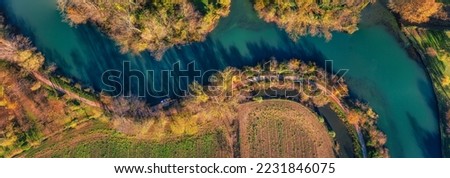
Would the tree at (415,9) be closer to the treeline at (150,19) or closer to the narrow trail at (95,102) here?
the narrow trail at (95,102)

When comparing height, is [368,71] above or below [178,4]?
below

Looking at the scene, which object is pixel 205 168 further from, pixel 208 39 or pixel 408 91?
pixel 408 91

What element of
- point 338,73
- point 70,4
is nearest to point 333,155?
point 338,73

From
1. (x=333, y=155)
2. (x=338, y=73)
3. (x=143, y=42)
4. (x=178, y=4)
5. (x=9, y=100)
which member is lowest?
(x=333, y=155)

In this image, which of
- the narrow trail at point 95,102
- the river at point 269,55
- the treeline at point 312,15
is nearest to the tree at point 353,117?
the narrow trail at point 95,102

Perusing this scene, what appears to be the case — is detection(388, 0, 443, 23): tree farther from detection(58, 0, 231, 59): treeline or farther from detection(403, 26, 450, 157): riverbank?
detection(58, 0, 231, 59): treeline

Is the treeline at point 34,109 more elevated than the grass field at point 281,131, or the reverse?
the treeline at point 34,109

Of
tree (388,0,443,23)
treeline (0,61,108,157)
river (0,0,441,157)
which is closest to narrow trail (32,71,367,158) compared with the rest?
treeline (0,61,108,157)
